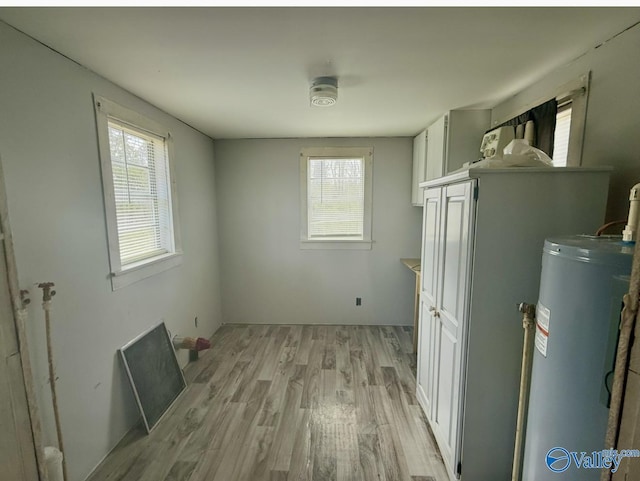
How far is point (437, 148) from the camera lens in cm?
269

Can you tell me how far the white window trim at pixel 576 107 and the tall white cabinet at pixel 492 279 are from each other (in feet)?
1.16

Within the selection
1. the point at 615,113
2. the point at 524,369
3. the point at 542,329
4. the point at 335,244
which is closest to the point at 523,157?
the point at 615,113

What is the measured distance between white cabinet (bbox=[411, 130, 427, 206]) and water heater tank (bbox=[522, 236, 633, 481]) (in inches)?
83.6

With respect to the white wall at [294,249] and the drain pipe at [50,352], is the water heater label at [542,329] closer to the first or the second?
the drain pipe at [50,352]

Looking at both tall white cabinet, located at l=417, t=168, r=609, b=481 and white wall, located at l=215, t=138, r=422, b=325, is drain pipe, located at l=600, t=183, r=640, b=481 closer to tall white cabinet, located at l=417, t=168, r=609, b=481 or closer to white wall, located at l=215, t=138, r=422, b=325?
tall white cabinet, located at l=417, t=168, r=609, b=481

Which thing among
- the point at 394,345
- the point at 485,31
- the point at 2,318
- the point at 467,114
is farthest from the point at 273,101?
the point at 394,345

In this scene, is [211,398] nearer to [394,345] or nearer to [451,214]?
[394,345]

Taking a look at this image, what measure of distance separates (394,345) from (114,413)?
265cm

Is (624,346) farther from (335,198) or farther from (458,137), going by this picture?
(335,198)

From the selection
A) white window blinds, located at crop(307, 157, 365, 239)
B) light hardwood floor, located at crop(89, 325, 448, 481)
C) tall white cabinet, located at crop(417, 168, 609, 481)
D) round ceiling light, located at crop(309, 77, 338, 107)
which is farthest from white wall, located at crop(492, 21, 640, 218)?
white window blinds, located at crop(307, 157, 365, 239)

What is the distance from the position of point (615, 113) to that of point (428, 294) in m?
1.40

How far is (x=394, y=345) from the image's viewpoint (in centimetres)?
326

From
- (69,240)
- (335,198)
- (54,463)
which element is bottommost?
(54,463)

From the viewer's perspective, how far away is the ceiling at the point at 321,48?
1176 millimetres
